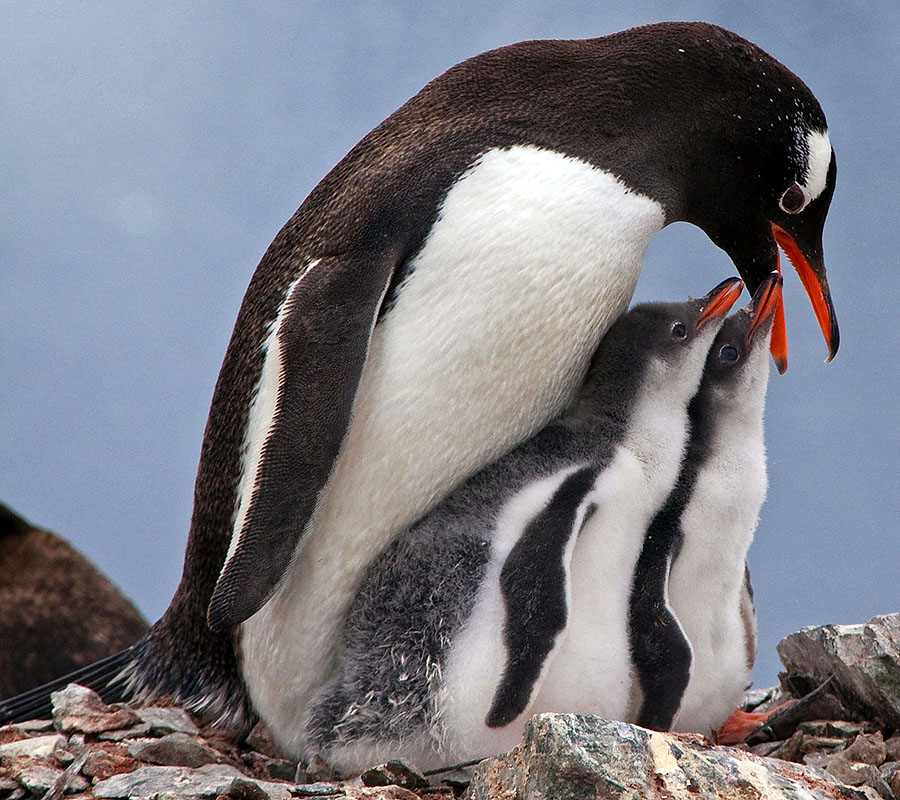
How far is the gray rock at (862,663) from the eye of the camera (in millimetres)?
2254

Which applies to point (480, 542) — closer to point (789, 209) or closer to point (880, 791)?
point (880, 791)

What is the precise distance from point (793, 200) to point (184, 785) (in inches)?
63.3

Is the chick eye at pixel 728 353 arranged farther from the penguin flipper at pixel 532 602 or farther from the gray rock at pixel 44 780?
the gray rock at pixel 44 780

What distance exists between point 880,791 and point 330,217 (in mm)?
1402

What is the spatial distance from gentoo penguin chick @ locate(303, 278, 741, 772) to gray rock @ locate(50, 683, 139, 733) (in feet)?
1.53

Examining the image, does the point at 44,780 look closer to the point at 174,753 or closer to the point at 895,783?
the point at 174,753

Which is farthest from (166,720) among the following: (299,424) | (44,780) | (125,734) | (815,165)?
(815,165)

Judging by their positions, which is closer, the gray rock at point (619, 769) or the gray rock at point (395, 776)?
the gray rock at point (619, 769)

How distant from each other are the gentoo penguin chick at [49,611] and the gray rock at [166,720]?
194cm

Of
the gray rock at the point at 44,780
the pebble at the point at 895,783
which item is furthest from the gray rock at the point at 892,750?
the gray rock at the point at 44,780

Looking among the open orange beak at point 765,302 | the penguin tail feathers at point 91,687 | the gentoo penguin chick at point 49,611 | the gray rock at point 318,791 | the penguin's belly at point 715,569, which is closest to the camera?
the gray rock at point 318,791

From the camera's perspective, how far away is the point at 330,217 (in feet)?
7.20

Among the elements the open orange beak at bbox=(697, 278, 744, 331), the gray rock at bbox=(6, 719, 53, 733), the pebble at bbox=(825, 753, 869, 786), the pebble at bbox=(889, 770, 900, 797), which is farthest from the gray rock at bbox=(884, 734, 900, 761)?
the gray rock at bbox=(6, 719, 53, 733)

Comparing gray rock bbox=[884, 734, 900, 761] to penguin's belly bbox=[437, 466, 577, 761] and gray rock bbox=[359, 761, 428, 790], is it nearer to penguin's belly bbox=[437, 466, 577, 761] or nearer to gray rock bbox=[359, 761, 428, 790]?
penguin's belly bbox=[437, 466, 577, 761]
